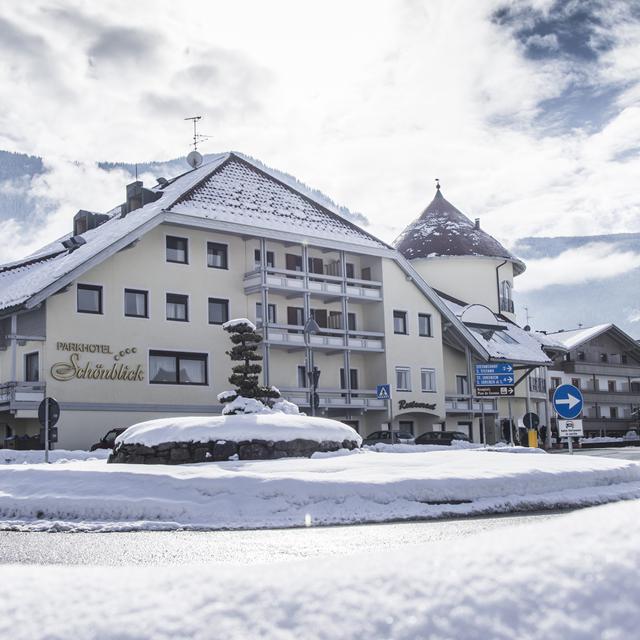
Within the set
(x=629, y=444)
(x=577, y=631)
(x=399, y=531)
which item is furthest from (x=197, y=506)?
(x=629, y=444)

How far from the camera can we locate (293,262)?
4462cm

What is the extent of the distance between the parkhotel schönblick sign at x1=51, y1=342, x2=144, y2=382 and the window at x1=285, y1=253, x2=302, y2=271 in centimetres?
1002

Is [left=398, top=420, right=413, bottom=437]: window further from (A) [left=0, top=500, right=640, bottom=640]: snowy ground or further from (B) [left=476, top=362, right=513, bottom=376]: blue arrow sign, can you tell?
(A) [left=0, top=500, right=640, bottom=640]: snowy ground

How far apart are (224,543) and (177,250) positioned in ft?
98.9

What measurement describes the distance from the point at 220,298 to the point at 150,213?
5.28 m

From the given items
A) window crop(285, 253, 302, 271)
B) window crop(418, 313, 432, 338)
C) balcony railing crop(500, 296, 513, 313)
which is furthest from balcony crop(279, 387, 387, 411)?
balcony railing crop(500, 296, 513, 313)

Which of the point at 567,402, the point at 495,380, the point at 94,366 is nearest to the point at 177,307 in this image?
the point at 94,366

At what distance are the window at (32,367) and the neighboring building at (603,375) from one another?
145 feet

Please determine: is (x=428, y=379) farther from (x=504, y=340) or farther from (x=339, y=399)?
(x=504, y=340)

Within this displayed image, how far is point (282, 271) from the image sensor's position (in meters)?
41.8

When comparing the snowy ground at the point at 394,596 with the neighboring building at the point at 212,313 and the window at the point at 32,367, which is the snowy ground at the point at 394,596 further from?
the window at the point at 32,367

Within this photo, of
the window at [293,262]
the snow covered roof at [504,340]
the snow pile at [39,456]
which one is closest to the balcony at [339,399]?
the window at [293,262]

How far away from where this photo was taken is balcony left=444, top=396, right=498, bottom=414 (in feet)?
162

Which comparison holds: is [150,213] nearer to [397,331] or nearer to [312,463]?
[397,331]
